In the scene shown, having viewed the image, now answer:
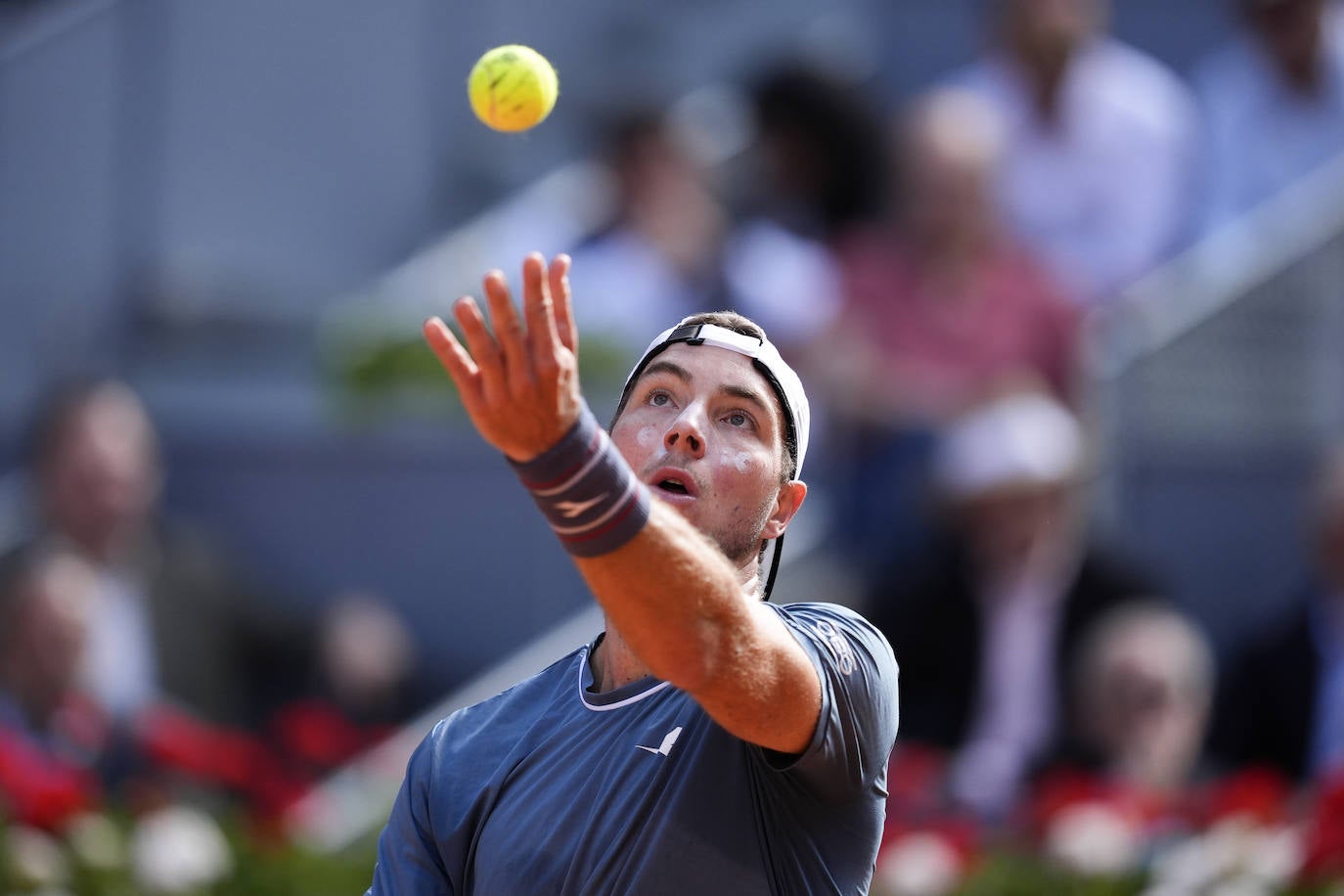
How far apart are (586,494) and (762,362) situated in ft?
2.66

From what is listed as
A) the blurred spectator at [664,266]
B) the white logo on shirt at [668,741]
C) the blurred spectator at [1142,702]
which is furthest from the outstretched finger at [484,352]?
the blurred spectator at [664,266]

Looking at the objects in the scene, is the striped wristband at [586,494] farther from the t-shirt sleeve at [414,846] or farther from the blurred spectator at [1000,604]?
the blurred spectator at [1000,604]

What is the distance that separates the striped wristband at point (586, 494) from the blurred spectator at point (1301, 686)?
16.3ft

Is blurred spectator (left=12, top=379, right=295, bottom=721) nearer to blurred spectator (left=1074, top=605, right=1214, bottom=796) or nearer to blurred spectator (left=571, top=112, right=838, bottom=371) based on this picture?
→ blurred spectator (left=571, top=112, right=838, bottom=371)

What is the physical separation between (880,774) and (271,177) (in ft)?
27.4

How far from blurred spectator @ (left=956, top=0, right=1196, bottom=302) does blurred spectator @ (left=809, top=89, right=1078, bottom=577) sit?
0.65 metres

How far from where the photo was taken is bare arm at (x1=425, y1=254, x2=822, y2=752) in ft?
8.57

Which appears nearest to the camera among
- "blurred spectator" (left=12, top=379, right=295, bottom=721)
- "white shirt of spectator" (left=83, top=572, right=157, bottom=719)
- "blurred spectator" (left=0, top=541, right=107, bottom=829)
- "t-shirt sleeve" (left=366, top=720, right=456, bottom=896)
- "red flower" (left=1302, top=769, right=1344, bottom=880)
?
"t-shirt sleeve" (left=366, top=720, right=456, bottom=896)

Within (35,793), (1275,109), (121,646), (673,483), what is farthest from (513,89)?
(1275,109)

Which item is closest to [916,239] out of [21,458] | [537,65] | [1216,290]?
[1216,290]

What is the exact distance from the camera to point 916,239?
7957 millimetres

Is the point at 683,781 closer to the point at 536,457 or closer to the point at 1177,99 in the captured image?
the point at 536,457

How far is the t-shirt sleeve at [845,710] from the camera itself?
2.90m

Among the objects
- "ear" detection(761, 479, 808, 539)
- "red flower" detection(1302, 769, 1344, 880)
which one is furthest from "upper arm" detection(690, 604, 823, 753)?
"red flower" detection(1302, 769, 1344, 880)
